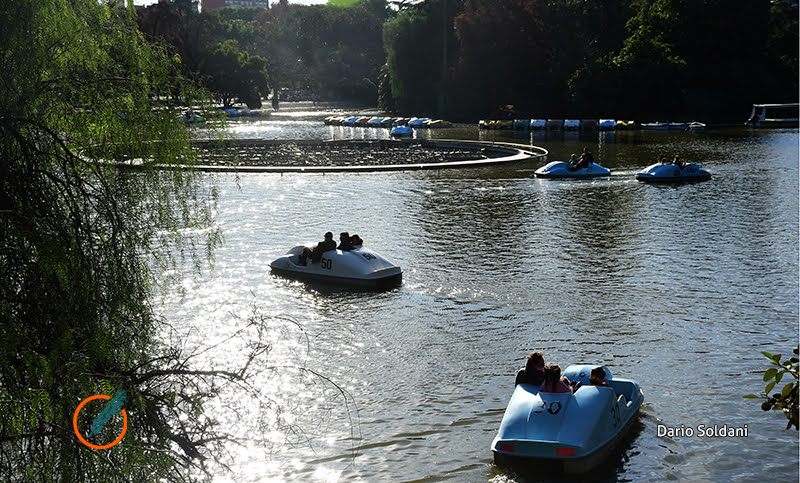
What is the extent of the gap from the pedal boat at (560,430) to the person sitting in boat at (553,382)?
0.10 meters

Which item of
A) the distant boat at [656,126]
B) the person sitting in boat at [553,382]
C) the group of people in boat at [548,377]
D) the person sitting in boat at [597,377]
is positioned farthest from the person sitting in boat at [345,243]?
the distant boat at [656,126]

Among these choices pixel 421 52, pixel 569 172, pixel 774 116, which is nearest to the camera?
pixel 569 172

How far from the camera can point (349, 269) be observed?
68.0 feet

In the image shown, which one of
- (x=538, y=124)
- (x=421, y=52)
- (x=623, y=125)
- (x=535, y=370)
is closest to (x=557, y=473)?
(x=535, y=370)

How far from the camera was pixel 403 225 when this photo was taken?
1125 inches

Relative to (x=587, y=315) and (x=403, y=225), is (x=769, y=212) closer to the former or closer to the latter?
(x=403, y=225)

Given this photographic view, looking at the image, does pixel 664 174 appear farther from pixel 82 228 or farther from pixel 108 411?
pixel 108 411

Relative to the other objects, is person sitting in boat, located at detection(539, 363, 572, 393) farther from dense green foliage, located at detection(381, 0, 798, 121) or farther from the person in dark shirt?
dense green foliage, located at detection(381, 0, 798, 121)

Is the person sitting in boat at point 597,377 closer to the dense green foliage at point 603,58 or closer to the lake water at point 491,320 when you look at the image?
the lake water at point 491,320

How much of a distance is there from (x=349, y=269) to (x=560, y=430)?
10345 millimetres

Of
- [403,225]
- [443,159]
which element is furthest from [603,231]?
[443,159]

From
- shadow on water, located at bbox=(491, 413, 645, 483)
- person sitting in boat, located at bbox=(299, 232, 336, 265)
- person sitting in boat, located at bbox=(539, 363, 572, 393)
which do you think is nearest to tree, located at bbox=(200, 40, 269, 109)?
person sitting in boat, located at bbox=(299, 232, 336, 265)

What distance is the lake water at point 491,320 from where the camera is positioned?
12.1 m

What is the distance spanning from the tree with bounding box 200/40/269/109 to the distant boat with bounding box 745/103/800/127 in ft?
213
